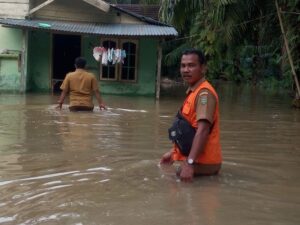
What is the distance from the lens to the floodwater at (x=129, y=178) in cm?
426

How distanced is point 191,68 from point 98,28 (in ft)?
41.1

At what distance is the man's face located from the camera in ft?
16.8

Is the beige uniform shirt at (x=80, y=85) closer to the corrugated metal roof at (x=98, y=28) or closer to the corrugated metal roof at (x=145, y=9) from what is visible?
the corrugated metal roof at (x=98, y=28)

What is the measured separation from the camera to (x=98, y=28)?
56.6ft

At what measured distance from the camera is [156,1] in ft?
77.2

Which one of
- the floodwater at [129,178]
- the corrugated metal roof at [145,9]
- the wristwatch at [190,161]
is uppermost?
the corrugated metal roof at [145,9]

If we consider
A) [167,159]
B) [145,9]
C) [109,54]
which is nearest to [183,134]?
[167,159]

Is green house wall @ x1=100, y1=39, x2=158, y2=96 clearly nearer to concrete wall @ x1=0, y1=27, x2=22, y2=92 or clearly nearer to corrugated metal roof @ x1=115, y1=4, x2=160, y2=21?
concrete wall @ x1=0, y1=27, x2=22, y2=92

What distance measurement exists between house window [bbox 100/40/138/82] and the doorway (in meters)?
2.09

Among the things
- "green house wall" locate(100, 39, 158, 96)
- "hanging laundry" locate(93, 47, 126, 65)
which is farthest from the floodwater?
"green house wall" locate(100, 39, 158, 96)

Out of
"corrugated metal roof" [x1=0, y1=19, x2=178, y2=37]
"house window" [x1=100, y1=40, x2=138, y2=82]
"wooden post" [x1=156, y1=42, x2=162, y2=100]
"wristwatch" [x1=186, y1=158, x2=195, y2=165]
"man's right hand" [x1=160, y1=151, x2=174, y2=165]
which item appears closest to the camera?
"wristwatch" [x1=186, y1=158, x2=195, y2=165]

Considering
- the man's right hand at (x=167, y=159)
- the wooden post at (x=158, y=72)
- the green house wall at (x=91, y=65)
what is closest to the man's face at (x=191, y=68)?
the man's right hand at (x=167, y=159)

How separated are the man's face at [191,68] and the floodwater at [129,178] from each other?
102 cm

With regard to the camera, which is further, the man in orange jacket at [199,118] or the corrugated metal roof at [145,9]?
the corrugated metal roof at [145,9]
